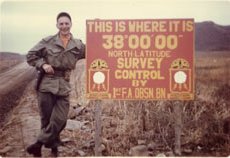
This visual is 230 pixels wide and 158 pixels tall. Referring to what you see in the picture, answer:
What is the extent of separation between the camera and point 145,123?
2.14 meters

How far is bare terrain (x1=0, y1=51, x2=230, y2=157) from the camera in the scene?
210cm

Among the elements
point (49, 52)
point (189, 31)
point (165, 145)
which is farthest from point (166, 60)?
point (49, 52)

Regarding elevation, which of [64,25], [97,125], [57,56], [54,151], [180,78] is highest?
[64,25]

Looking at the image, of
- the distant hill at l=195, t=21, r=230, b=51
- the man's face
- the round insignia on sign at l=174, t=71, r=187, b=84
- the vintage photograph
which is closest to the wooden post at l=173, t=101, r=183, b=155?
the vintage photograph

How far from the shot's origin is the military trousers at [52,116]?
2133 mm

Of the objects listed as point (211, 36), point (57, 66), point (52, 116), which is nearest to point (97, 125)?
point (52, 116)

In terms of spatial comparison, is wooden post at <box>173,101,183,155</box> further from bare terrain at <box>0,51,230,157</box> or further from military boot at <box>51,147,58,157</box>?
military boot at <box>51,147,58,157</box>

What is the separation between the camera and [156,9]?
2.08m

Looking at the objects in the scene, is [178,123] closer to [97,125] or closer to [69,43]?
[97,125]

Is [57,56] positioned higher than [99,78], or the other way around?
[57,56]

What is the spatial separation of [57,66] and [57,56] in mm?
46

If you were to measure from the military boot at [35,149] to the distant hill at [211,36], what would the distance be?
869 millimetres

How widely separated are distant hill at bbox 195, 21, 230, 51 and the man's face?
0.59 metres

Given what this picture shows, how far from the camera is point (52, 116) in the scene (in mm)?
2137
